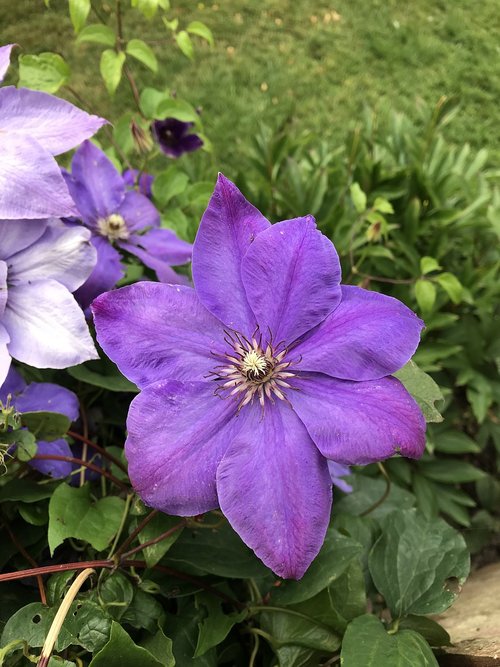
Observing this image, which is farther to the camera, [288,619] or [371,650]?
[288,619]

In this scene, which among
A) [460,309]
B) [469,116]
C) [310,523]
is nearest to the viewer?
[310,523]

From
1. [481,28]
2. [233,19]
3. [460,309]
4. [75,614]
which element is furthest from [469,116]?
[75,614]

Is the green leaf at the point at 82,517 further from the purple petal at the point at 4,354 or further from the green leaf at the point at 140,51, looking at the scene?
the green leaf at the point at 140,51

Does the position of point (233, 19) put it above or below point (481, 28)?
below

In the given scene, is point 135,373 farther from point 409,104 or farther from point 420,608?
point 409,104

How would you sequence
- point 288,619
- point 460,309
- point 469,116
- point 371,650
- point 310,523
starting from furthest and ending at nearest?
point 469,116, point 460,309, point 288,619, point 371,650, point 310,523

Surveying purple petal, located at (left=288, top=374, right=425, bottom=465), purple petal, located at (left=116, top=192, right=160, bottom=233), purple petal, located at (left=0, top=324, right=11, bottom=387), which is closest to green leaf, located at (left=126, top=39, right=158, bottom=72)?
purple petal, located at (left=116, top=192, right=160, bottom=233)

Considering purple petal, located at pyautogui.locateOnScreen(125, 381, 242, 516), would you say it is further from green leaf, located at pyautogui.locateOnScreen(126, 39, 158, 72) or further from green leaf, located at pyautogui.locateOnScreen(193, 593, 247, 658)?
green leaf, located at pyautogui.locateOnScreen(126, 39, 158, 72)

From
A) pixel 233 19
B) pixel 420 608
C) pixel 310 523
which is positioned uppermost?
pixel 310 523
